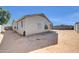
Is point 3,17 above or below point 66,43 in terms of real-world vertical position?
above

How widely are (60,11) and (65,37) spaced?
0.31 meters

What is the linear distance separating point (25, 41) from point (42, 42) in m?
0.20

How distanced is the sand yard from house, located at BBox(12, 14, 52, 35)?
85 millimetres

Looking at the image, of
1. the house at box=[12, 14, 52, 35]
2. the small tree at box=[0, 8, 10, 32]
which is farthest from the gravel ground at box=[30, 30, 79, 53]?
the small tree at box=[0, 8, 10, 32]

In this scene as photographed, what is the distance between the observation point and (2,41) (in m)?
1.94

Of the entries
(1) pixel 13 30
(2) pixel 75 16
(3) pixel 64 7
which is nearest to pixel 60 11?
(3) pixel 64 7

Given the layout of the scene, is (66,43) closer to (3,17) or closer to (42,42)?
(42,42)

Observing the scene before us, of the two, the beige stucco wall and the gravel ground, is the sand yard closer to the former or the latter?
the gravel ground

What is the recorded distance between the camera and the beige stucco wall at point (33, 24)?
1.95 meters

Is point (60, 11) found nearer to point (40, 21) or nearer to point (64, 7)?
point (64, 7)

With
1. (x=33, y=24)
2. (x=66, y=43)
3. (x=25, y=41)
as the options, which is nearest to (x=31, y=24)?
(x=33, y=24)

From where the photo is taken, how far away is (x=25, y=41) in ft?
6.40

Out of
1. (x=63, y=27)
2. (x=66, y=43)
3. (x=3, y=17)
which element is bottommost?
(x=66, y=43)

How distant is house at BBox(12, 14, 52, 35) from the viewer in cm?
194
